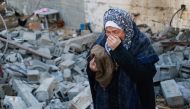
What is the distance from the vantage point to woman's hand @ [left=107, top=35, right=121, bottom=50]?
3.01 m

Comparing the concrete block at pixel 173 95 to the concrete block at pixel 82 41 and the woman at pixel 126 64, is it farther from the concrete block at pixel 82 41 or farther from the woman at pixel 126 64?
the concrete block at pixel 82 41

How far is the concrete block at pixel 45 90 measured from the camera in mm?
6438

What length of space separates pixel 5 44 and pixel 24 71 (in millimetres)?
1889

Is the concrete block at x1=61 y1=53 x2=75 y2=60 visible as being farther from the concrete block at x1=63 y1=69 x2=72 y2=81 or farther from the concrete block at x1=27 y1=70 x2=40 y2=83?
the concrete block at x1=27 y1=70 x2=40 y2=83

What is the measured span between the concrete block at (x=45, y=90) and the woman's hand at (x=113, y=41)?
11.8 ft

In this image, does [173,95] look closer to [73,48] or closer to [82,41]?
[73,48]

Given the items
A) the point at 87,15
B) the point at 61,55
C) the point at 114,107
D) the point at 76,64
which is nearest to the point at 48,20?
the point at 87,15

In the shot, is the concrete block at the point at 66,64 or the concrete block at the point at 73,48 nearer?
the concrete block at the point at 66,64

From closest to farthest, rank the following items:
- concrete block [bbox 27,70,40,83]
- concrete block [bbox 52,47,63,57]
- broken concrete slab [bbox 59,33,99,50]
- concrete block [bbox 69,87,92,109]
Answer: concrete block [bbox 69,87,92,109], concrete block [bbox 27,70,40,83], concrete block [bbox 52,47,63,57], broken concrete slab [bbox 59,33,99,50]

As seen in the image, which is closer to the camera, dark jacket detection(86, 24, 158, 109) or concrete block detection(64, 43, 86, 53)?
dark jacket detection(86, 24, 158, 109)

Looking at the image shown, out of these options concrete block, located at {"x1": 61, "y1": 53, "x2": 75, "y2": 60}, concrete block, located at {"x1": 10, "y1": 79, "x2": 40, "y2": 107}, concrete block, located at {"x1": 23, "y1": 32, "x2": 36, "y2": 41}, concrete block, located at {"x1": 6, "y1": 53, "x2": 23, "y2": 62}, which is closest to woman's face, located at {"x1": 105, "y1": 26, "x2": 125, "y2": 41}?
concrete block, located at {"x1": 10, "y1": 79, "x2": 40, "y2": 107}

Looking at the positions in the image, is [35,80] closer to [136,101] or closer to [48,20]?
[136,101]

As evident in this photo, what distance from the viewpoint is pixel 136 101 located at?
3.18m

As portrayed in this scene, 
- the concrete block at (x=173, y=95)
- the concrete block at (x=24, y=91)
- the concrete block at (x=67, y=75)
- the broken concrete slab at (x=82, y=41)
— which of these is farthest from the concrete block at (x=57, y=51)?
the concrete block at (x=173, y=95)
